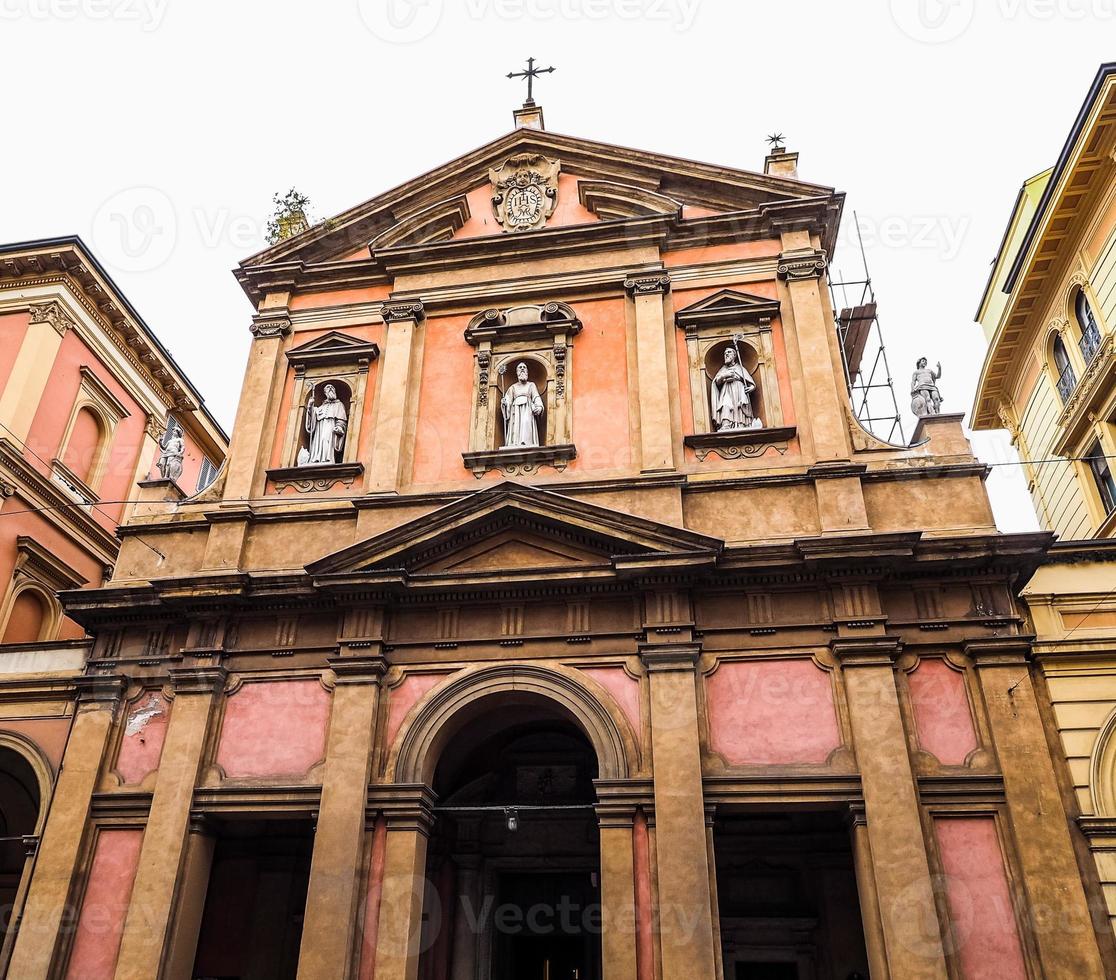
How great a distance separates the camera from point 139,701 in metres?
12.6

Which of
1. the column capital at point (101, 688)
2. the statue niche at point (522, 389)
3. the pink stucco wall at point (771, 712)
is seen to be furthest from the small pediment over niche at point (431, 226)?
the pink stucco wall at point (771, 712)

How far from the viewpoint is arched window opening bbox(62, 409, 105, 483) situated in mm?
20172

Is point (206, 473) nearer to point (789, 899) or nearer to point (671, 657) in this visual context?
point (671, 657)

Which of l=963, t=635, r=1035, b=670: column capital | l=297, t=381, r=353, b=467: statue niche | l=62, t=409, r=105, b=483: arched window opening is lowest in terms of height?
l=963, t=635, r=1035, b=670: column capital

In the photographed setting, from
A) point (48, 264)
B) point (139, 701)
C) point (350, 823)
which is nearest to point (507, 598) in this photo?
point (350, 823)

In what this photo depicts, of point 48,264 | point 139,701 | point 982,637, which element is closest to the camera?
→ point 982,637

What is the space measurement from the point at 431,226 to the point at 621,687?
28.4 feet

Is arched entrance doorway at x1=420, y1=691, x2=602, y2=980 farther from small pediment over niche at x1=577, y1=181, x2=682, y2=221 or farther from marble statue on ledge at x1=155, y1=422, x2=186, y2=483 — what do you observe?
small pediment over niche at x1=577, y1=181, x2=682, y2=221

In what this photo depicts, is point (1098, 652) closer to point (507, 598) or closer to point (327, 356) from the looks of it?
point (507, 598)

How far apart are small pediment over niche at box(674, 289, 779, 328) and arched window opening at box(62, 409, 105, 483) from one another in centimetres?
1375

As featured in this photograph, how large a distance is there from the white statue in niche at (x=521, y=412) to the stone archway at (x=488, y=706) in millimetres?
3405

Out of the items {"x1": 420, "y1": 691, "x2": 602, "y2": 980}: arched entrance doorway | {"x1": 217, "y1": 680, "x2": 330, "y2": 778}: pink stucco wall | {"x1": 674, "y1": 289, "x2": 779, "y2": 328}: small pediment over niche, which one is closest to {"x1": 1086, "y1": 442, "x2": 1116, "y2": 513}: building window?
{"x1": 674, "y1": 289, "x2": 779, "y2": 328}: small pediment over niche

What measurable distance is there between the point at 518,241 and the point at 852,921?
11.0 meters

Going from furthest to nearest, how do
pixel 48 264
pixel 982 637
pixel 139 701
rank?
pixel 48 264 < pixel 139 701 < pixel 982 637
